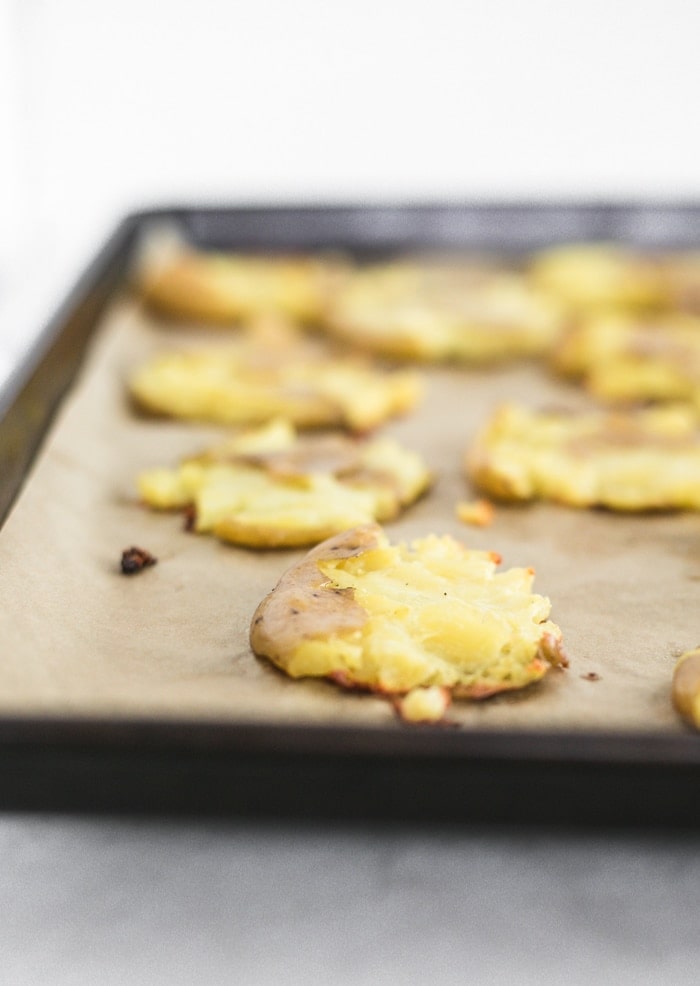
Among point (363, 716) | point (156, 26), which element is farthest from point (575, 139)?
point (363, 716)

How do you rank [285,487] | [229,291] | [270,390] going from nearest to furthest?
1. [285,487]
2. [270,390]
3. [229,291]

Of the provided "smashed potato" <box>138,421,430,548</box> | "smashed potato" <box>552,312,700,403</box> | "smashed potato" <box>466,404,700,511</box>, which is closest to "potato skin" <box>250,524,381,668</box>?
"smashed potato" <box>138,421,430,548</box>

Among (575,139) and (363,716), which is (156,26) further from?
(363,716)

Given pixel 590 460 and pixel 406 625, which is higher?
pixel 406 625

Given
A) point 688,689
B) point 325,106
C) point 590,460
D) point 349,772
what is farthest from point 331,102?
point 349,772

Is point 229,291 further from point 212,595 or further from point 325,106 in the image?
point 325,106

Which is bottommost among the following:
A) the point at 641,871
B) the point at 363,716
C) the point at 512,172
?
the point at 512,172

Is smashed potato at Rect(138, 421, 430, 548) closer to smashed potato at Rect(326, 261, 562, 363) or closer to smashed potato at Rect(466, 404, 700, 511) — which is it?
smashed potato at Rect(466, 404, 700, 511)

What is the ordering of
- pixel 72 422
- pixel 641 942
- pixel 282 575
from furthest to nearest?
pixel 72 422 < pixel 282 575 < pixel 641 942
